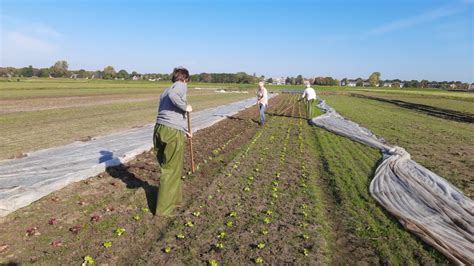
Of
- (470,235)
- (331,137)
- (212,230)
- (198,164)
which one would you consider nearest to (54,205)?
(212,230)

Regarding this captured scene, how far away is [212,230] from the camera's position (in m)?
5.66

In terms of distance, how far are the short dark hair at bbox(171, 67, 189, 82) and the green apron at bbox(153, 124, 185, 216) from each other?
3.20 ft

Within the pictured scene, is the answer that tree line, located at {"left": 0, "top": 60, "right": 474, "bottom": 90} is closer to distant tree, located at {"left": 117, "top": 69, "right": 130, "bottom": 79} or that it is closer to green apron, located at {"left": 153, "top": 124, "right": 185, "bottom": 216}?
distant tree, located at {"left": 117, "top": 69, "right": 130, "bottom": 79}

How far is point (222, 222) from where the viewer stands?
19.7ft

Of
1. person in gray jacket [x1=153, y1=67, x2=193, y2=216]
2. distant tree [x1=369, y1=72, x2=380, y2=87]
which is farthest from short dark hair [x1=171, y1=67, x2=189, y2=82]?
distant tree [x1=369, y1=72, x2=380, y2=87]

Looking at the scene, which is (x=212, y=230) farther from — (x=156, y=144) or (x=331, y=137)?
(x=331, y=137)

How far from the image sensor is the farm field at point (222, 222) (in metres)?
4.85

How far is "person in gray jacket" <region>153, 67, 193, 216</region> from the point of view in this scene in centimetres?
620

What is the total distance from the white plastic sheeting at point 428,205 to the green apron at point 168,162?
4344 mm

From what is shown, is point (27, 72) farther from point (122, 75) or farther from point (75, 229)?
point (75, 229)

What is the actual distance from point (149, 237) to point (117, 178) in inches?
133

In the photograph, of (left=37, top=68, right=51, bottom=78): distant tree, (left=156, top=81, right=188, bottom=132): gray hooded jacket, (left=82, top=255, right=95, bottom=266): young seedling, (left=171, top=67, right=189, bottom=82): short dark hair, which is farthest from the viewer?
(left=37, top=68, right=51, bottom=78): distant tree

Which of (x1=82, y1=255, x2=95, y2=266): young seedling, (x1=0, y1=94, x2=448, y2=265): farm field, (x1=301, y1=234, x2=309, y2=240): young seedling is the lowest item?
(x1=0, y1=94, x2=448, y2=265): farm field

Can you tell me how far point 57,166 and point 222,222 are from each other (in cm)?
521
